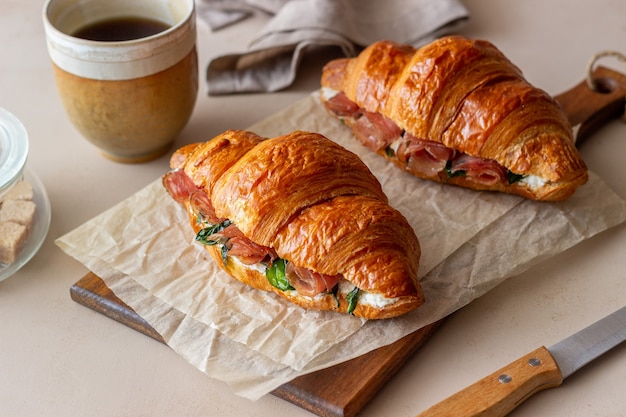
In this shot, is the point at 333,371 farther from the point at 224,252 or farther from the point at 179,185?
the point at 179,185

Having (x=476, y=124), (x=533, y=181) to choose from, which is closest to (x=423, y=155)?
(x=476, y=124)

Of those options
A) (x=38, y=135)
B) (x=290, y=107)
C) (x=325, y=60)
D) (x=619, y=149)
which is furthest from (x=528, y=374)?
(x=38, y=135)

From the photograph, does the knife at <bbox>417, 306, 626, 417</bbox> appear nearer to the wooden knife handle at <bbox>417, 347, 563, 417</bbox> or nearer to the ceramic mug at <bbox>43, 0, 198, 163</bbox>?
the wooden knife handle at <bbox>417, 347, 563, 417</bbox>

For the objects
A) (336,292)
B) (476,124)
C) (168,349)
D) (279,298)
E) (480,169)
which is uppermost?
(476,124)

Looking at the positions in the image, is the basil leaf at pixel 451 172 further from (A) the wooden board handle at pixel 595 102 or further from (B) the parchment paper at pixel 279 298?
(A) the wooden board handle at pixel 595 102

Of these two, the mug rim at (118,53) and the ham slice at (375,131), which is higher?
the mug rim at (118,53)

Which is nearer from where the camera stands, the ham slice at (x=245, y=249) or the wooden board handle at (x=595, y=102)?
the ham slice at (x=245, y=249)

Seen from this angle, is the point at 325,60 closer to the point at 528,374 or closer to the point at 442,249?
the point at 442,249

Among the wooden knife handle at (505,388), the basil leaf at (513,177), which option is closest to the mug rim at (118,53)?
the basil leaf at (513,177)
